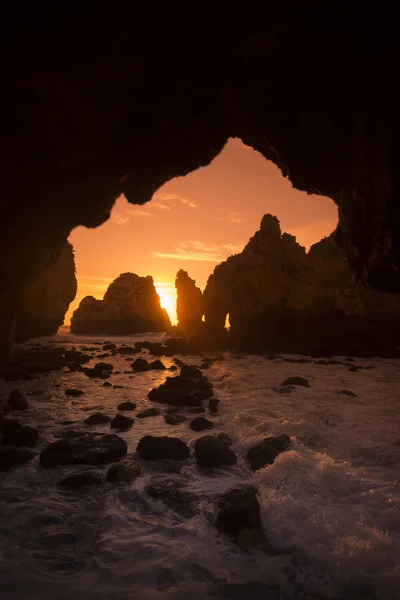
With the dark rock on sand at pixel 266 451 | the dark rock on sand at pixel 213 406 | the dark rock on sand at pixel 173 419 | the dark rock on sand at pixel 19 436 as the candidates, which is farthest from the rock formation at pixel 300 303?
the dark rock on sand at pixel 19 436

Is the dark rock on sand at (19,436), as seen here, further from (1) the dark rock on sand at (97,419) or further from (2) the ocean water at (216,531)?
(1) the dark rock on sand at (97,419)

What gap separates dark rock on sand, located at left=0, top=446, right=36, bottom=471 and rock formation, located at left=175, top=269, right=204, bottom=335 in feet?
132

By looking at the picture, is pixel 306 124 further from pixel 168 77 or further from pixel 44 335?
pixel 44 335

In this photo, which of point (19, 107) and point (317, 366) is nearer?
point (19, 107)

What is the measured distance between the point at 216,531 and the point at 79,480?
2.58m

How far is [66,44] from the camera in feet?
16.5

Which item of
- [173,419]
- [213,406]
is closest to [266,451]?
[173,419]

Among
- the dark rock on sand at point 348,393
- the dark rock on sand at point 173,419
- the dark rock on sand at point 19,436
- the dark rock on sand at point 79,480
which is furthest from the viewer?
the dark rock on sand at point 348,393

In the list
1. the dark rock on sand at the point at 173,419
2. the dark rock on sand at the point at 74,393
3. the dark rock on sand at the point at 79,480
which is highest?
the dark rock on sand at the point at 79,480

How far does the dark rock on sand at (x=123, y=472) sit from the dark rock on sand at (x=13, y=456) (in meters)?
1.84

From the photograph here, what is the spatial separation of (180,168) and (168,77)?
267cm

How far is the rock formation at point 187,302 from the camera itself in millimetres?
47750

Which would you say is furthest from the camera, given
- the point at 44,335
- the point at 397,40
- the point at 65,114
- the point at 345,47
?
the point at 44,335

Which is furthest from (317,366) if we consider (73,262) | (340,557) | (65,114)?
(73,262)
